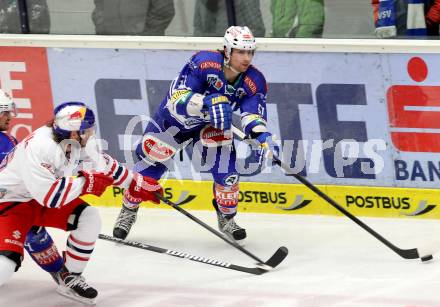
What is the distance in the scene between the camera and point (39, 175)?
575 centimetres

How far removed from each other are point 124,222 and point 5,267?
1691 mm

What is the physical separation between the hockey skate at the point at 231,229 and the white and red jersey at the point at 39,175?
1.49 metres

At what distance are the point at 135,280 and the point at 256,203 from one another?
1.53 metres

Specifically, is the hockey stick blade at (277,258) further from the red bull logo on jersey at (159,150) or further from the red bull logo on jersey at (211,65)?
the red bull logo on jersey at (211,65)

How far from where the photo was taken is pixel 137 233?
754 centimetres

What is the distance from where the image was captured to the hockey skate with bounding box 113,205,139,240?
24.0 feet

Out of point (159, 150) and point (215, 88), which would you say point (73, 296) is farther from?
point (215, 88)

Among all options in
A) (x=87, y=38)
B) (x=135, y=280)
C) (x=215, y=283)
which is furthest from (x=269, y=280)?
(x=87, y=38)

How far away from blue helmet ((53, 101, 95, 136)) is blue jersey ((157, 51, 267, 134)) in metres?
1.06

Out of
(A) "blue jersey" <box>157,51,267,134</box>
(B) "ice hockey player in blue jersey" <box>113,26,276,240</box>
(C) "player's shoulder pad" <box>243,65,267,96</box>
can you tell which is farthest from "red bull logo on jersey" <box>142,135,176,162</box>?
(C) "player's shoulder pad" <box>243,65,267,96</box>

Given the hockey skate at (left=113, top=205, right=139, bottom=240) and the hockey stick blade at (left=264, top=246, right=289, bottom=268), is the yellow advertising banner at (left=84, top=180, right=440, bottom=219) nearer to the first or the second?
the hockey skate at (left=113, top=205, right=139, bottom=240)

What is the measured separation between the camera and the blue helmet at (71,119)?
19.0 ft

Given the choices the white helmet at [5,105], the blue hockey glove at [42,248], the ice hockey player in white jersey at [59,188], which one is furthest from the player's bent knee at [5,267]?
the white helmet at [5,105]

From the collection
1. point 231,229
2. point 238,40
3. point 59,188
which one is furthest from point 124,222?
point 59,188
